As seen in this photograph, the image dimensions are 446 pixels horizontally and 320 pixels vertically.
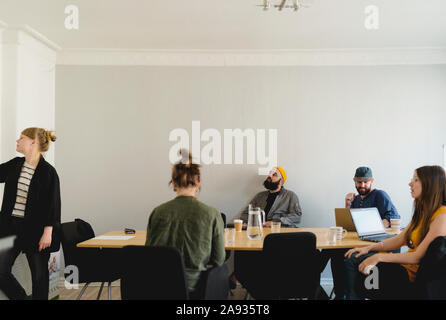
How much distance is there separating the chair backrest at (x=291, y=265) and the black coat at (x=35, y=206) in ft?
5.44

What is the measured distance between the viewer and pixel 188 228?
2107 mm

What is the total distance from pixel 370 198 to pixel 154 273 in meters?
2.77

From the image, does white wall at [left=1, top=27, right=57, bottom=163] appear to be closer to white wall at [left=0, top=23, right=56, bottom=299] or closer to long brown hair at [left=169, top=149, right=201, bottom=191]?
white wall at [left=0, top=23, right=56, bottom=299]

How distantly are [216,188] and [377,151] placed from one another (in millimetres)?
2122

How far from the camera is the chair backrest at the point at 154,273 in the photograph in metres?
1.97

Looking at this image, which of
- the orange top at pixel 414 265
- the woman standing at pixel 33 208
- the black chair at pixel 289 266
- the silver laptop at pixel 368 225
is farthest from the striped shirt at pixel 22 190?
the orange top at pixel 414 265

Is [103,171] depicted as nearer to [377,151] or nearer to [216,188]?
[216,188]

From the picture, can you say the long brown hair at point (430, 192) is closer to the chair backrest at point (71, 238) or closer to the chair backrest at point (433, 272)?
the chair backrest at point (433, 272)

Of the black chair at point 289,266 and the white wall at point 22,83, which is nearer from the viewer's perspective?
the black chair at point 289,266

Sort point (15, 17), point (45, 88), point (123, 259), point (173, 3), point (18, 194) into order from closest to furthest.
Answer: point (123, 259) < point (18, 194) < point (173, 3) < point (15, 17) < point (45, 88)

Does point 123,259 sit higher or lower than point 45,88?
lower

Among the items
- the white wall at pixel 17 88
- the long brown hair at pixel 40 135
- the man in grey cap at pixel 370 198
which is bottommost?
the man in grey cap at pixel 370 198

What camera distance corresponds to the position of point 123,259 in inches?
81.1
